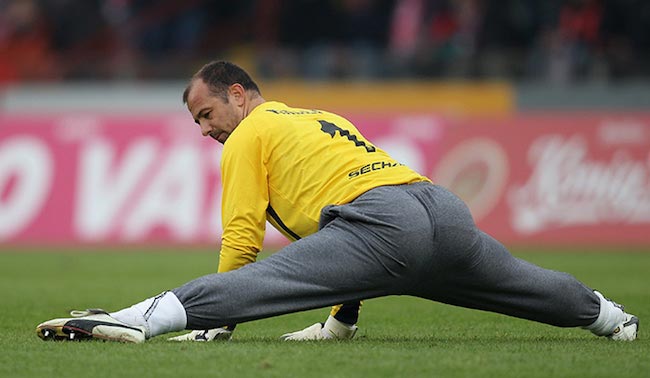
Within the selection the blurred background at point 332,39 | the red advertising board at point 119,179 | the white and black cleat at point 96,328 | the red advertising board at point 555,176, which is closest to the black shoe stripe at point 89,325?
the white and black cleat at point 96,328

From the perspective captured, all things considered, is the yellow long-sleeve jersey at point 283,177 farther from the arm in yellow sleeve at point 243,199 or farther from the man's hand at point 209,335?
the man's hand at point 209,335

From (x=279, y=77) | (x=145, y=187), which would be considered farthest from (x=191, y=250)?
(x=279, y=77)

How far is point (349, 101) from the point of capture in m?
21.1

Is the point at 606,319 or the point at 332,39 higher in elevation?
the point at 332,39

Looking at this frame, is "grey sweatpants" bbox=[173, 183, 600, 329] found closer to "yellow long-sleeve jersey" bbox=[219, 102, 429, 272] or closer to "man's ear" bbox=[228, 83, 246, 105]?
"yellow long-sleeve jersey" bbox=[219, 102, 429, 272]

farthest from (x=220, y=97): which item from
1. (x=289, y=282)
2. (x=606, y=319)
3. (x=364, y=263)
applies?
(x=606, y=319)

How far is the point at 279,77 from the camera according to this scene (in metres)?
21.3

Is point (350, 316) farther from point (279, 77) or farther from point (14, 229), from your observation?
point (279, 77)

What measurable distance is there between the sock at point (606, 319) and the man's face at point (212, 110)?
2.17 m

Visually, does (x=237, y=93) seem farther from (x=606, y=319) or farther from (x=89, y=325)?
(x=606, y=319)

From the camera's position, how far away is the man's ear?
6793 millimetres

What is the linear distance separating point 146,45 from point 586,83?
7.87m

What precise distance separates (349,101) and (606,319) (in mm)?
14474

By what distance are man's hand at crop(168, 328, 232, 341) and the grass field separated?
103mm
